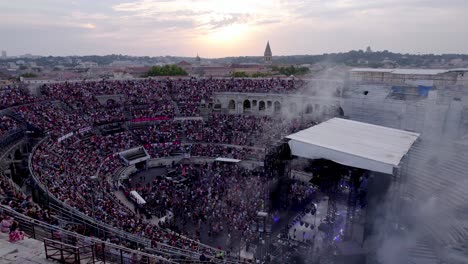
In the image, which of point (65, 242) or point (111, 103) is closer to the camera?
point (65, 242)

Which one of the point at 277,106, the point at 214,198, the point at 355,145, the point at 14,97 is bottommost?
the point at 214,198

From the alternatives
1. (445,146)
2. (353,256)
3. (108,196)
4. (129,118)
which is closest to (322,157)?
(353,256)

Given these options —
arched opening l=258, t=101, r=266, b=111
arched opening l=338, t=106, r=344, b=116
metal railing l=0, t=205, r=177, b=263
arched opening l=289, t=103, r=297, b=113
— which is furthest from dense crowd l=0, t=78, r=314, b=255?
arched opening l=338, t=106, r=344, b=116

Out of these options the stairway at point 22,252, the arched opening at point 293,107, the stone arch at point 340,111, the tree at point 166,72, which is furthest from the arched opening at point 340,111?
the tree at point 166,72

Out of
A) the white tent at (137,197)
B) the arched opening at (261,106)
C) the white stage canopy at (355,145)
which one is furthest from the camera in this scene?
the arched opening at (261,106)

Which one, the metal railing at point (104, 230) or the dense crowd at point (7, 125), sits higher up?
the dense crowd at point (7, 125)

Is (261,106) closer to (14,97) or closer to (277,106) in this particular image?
(277,106)

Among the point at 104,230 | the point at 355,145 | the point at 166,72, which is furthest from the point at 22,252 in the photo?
the point at 166,72

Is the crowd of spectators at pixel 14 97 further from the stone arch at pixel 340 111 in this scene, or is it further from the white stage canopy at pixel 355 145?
the stone arch at pixel 340 111

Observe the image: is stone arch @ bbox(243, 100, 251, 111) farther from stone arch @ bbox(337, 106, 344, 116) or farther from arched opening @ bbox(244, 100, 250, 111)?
stone arch @ bbox(337, 106, 344, 116)
